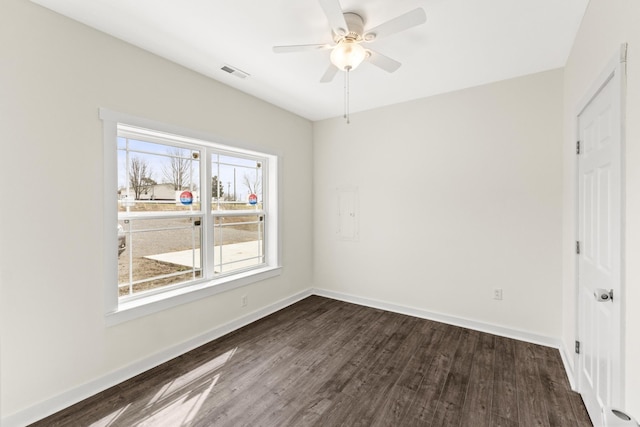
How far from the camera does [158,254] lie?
266 cm

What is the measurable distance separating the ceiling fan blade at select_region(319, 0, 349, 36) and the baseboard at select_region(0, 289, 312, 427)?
9.80 feet

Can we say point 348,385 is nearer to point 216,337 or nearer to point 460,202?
point 216,337

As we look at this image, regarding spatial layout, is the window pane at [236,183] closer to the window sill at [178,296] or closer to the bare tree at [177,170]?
the bare tree at [177,170]

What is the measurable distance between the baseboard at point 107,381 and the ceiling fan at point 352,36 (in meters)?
2.77

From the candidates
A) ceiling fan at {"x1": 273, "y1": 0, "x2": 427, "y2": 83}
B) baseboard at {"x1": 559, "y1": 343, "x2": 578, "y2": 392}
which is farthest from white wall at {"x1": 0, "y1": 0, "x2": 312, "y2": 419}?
baseboard at {"x1": 559, "y1": 343, "x2": 578, "y2": 392}

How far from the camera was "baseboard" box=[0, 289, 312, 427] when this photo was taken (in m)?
1.76

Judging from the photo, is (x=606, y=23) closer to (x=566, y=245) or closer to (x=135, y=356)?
(x=566, y=245)

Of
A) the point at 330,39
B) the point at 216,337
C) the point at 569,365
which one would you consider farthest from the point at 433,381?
the point at 330,39

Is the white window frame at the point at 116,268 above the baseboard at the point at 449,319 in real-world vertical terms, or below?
above

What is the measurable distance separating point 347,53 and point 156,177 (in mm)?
2061

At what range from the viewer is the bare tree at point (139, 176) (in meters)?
2.45

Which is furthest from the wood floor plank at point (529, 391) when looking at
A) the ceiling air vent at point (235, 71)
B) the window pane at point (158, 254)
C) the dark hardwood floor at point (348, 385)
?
the ceiling air vent at point (235, 71)

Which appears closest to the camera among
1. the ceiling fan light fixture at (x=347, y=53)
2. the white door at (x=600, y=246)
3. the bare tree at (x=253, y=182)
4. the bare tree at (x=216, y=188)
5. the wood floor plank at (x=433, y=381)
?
the white door at (x=600, y=246)

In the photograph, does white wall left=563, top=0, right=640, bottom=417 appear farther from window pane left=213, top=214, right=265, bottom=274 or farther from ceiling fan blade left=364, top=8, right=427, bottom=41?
window pane left=213, top=214, right=265, bottom=274
